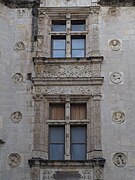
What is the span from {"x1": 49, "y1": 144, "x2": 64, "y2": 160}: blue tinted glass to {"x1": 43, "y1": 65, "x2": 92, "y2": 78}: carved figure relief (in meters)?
2.29

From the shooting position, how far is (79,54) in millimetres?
17109

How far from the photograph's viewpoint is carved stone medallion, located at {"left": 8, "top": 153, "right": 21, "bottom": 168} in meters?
15.5

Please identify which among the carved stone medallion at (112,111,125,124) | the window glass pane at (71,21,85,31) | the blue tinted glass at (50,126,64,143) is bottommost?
the blue tinted glass at (50,126,64,143)

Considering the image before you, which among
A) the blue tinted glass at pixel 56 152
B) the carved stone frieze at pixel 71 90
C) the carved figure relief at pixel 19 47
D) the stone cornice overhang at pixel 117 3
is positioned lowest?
the blue tinted glass at pixel 56 152

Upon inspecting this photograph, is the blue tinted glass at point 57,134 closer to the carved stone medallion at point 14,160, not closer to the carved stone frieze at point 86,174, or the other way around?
the carved stone medallion at point 14,160

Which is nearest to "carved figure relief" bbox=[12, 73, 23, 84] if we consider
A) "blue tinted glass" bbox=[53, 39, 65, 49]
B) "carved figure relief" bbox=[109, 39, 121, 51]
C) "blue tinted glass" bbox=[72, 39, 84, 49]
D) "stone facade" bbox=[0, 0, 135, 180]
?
"stone facade" bbox=[0, 0, 135, 180]

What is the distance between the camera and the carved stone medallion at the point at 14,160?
15484mm

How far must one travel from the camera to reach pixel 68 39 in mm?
17172

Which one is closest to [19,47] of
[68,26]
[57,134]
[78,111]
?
[68,26]

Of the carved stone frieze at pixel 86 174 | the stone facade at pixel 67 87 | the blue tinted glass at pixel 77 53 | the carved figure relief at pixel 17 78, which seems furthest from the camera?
the blue tinted glass at pixel 77 53

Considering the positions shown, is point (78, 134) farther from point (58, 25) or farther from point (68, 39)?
point (58, 25)

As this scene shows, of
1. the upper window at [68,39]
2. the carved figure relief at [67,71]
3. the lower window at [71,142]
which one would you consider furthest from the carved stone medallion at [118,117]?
the upper window at [68,39]

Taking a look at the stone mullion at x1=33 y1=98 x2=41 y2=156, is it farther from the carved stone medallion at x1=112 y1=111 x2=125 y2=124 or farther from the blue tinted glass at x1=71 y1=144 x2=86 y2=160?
the carved stone medallion at x1=112 y1=111 x2=125 y2=124

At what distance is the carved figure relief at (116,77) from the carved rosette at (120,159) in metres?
2.39
